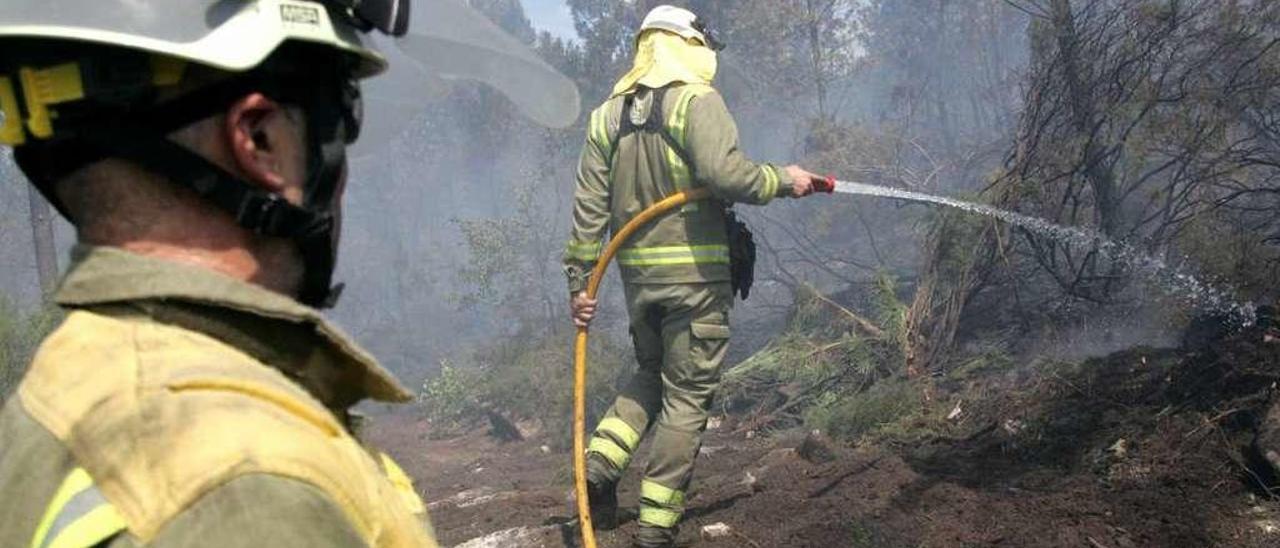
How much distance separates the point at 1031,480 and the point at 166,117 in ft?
14.5

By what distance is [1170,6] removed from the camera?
652 centimetres

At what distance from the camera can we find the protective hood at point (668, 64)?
476 cm

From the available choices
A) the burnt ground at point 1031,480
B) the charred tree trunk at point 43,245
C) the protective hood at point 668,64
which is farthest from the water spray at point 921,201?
the charred tree trunk at point 43,245

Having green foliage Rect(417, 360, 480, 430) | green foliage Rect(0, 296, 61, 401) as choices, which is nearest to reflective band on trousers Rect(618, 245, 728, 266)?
green foliage Rect(0, 296, 61, 401)

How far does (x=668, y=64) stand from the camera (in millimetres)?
4770

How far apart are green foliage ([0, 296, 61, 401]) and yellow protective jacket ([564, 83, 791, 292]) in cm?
522

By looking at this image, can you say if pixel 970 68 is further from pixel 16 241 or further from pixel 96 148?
pixel 96 148

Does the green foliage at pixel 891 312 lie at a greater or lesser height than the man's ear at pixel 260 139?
lesser

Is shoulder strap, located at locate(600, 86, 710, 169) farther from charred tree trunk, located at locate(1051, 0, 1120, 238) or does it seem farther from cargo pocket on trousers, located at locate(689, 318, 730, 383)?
charred tree trunk, located at locate(1051, 0, 1120, 238)

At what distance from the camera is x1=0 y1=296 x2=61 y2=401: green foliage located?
7727 millimetres

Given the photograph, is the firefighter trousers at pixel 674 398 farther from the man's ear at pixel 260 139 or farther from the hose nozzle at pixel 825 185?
the man's ear at pixel 260 139

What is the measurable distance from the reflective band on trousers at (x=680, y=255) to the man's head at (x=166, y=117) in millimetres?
3530

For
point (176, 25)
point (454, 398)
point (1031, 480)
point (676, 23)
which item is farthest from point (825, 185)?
point (454, 398)

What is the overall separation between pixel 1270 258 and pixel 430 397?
9.32 m
